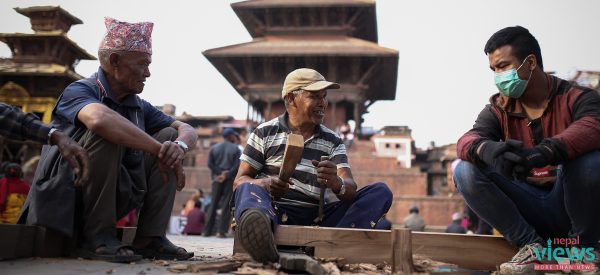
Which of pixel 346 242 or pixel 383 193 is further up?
pixel 383 193

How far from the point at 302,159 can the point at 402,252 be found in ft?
2.93

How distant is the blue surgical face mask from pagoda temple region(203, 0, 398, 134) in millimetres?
15035

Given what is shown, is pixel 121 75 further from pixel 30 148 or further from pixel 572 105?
pixel 30 148

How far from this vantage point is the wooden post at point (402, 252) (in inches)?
77.9

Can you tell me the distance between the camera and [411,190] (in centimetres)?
1614

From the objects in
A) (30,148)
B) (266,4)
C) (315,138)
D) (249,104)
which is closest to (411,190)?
(249,104)

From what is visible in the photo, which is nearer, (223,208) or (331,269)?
(331,269)

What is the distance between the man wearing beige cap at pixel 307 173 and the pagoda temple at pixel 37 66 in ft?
67.8

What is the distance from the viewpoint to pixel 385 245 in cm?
232

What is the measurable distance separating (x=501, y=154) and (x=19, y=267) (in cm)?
209

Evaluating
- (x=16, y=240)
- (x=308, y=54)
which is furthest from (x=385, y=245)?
(x=308, y=54)

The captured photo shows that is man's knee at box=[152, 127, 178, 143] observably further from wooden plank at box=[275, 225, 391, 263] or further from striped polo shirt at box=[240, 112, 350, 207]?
wooden plank at box=[275, 225, 391, 263]

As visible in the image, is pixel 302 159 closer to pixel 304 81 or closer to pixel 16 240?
pixel 304 81

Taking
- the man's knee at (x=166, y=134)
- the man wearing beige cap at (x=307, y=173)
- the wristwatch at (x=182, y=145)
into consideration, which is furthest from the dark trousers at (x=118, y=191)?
the man wearing beige cap at (x=307, y=173)
